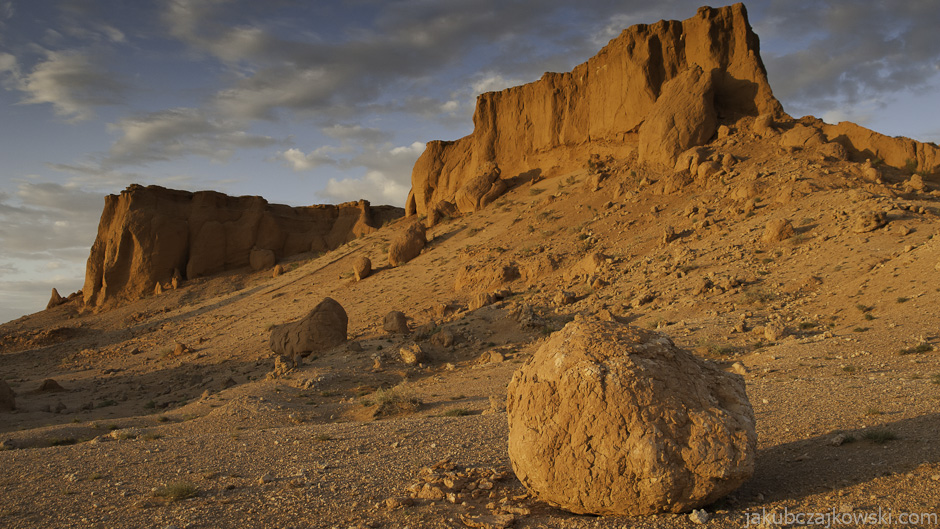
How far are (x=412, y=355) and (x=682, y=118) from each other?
15.5 m

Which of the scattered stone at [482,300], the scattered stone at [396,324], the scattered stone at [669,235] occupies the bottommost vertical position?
the scattered stone at [396,324]

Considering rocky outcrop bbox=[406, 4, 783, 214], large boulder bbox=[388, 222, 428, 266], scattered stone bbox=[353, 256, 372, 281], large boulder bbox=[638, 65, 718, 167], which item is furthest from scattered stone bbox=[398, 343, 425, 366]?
rocky outcrop bbox=[406, 4, 783, 214]

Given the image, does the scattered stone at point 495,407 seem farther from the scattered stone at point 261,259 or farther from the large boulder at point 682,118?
the scattered stone at point 261,259

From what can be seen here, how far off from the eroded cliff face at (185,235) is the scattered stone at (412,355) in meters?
26.4

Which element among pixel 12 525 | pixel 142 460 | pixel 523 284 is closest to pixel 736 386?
pixel 12 525

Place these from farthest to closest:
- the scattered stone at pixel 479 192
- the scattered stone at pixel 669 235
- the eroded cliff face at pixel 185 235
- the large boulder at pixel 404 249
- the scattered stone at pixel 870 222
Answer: the eroded cliff face at pixel 185 235, the scattered stone at pixel 479 192, the large boulder at pixel 404 249, the scattered stone at pixel 669 235, the scattered stone at pixel 870 222

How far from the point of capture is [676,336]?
1276 cm

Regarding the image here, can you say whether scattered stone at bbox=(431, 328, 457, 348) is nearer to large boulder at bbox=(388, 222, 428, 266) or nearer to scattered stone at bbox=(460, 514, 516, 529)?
large boulder at bbox=(388, 222, 428, 266)

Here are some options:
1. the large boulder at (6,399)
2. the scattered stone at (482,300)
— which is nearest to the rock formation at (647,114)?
the scattered stone at (482,300)

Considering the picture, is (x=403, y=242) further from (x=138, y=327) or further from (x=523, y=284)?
(x=138, y=327)

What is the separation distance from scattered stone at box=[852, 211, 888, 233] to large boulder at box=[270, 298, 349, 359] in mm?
14930

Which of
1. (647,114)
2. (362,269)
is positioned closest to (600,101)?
(647,114)

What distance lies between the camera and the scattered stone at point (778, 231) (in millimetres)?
16500

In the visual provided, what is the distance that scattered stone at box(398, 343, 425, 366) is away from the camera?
14.9 meters
